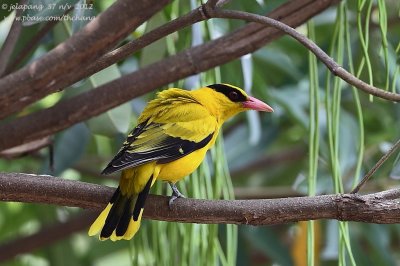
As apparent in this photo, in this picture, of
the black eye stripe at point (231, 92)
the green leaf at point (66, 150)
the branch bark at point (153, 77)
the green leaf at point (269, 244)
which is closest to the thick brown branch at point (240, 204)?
the branch bark at point (153, 77)

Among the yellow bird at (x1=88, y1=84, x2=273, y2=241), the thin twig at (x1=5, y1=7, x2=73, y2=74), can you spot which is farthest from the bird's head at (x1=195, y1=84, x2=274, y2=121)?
the thin twig at (x1=5, y1=7, x2=73, y2=74)

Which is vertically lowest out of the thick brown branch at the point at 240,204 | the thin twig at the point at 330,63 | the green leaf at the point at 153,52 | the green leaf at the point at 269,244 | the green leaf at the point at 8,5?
the thick brown branch at the point at 240,204

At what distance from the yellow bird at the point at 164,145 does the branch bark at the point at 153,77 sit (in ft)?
0.18

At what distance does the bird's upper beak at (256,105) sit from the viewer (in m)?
2.19

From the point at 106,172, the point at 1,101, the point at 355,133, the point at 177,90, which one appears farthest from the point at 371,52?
the point at 1,101

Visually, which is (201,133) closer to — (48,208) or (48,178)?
(48,178)

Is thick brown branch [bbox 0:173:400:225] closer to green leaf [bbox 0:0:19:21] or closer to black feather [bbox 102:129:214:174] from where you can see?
black feather [bbox 102:129:214:174]

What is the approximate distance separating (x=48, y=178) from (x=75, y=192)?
54mm

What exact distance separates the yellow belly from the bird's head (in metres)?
0.27

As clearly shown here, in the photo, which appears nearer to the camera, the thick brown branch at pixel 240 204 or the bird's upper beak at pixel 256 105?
the thick brown branch at pixel 240 204

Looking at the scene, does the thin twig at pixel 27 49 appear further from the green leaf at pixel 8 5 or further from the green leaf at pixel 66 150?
the green leaf at pixel 66 150

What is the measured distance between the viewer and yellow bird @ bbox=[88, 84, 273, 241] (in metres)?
1.72

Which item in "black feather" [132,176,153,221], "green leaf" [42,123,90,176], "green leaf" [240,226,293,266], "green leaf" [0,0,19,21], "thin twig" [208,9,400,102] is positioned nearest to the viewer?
"thin twig" [208,9,400,102]


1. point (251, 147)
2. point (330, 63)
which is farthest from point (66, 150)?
point (330, 63)
